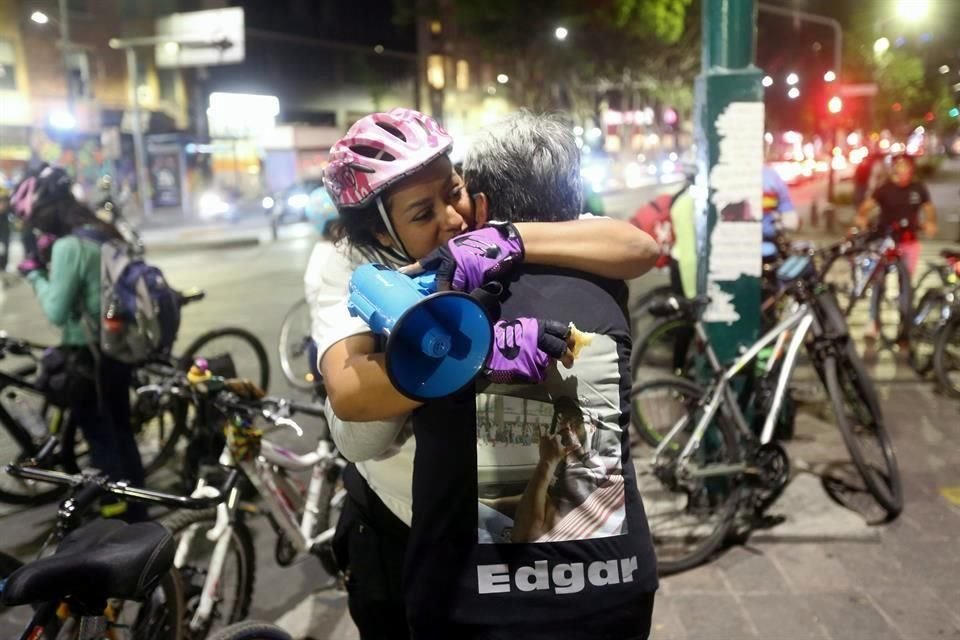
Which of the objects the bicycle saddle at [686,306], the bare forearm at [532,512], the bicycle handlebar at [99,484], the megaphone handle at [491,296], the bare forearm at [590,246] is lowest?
the bicycle handlebar at [99,484]

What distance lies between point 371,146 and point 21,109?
32.5 m

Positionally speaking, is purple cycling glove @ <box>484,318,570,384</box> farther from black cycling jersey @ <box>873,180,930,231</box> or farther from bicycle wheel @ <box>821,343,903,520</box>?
black cycling jersey @ <box>873,180,930,231</box>

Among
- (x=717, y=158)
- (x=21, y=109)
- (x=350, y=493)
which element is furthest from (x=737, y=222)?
(x=21, y=109)

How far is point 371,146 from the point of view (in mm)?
1809

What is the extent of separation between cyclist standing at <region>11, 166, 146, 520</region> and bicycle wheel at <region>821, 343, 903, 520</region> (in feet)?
12.2

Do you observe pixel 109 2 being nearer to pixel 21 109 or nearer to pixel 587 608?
pixel 21 109

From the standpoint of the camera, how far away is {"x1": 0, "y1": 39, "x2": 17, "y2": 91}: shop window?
28.8 m

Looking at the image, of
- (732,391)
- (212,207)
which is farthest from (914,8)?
(212,207)

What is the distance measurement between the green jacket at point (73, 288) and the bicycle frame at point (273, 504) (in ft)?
5.14

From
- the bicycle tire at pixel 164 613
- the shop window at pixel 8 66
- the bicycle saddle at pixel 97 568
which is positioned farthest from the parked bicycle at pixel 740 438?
the shop window at pixel 8 66

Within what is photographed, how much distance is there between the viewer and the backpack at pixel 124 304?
4.50m

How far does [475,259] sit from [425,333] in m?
0.22

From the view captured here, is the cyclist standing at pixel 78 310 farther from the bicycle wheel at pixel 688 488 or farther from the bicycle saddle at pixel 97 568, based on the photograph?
the bicycle wheel at pixel 688 488

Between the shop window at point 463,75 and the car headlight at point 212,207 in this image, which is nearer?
the car headlight at point 212,207
